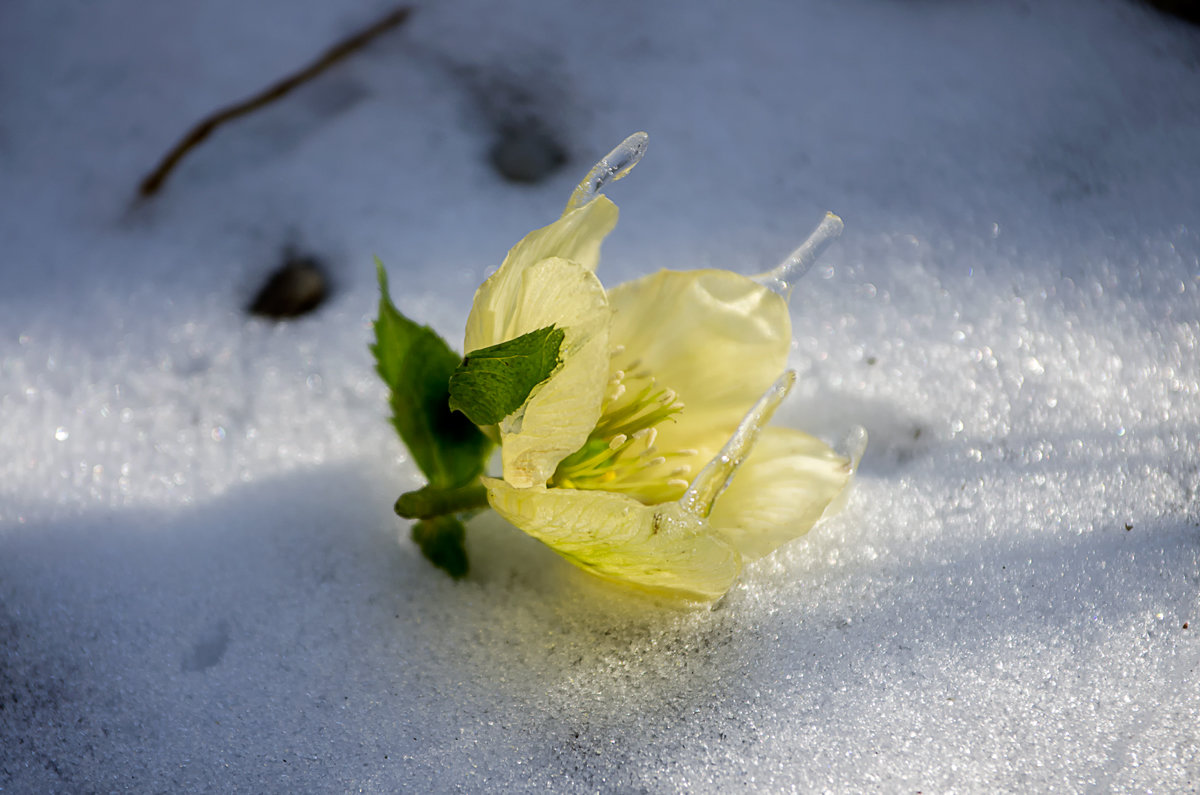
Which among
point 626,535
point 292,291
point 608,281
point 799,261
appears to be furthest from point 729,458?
point 292,291

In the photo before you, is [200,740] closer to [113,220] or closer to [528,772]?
[528,772]

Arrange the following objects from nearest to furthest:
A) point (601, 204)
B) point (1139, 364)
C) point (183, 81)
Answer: point (601, 204) → point (1139, 364) → point (183, 81)

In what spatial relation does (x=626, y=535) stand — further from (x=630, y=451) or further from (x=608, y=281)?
(x=608, y=281)

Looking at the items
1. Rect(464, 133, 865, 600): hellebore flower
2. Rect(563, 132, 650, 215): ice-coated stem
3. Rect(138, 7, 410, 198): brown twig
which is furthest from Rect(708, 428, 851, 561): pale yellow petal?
Rect(138, 7, 410, 198): brown twig

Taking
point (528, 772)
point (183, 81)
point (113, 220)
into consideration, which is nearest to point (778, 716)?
point (528, 772)

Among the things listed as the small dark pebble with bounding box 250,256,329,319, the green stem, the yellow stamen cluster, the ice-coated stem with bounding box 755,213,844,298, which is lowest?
the small dark pebble with bounding box 250,256,329,319

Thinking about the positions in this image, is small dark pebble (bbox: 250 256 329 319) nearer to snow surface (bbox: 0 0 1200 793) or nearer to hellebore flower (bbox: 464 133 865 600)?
snow surface (bbox: 0 0 1200 793)
